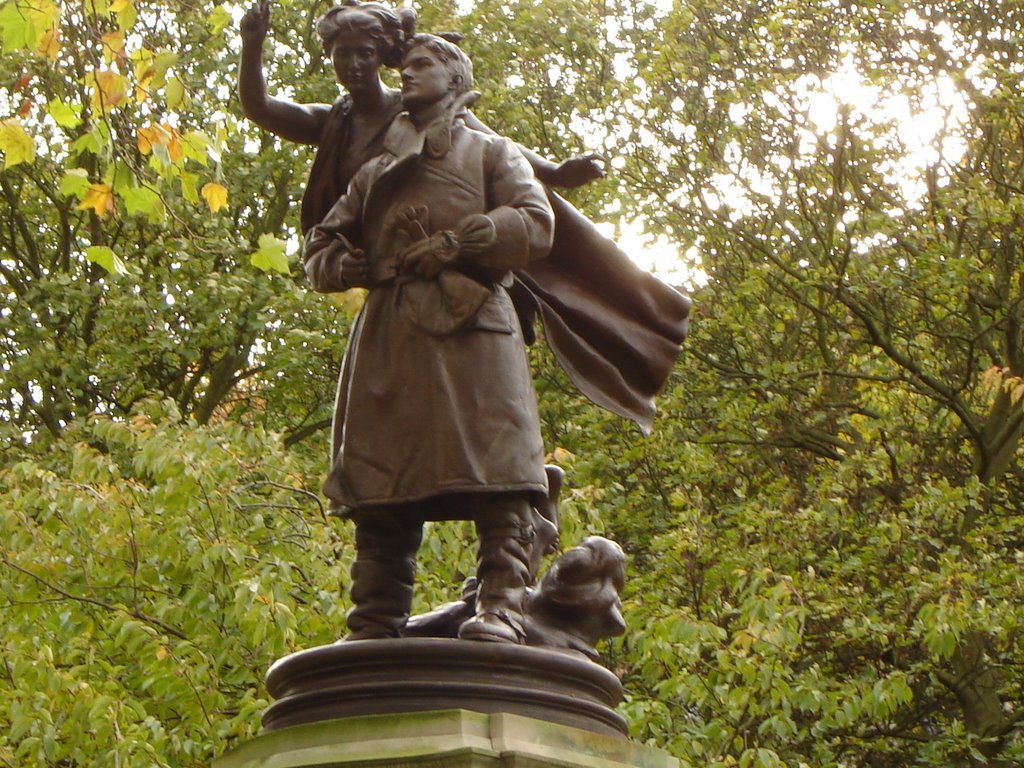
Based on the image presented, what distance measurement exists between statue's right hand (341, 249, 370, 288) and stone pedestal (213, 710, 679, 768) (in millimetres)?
1293

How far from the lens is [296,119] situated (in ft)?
17.3

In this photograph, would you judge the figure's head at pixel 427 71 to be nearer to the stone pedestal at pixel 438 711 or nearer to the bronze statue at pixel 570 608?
the bronze statue at pixel 570 608

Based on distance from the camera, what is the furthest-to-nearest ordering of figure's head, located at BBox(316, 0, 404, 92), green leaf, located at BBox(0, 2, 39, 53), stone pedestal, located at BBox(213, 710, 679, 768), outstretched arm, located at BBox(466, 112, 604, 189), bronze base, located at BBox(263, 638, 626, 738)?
1. green leaf, located at BBox(0, 2, 39, 53)
2. outstretched arm, located at BBox(466, 112, 604, 189)
3. figure's head, located at BBox(316, 0, 404, 92)
4. bronze base, located at BBox(263, 638, 626, 738)
5. stone pedestal, located at BBox(213, 710, 679, 768)

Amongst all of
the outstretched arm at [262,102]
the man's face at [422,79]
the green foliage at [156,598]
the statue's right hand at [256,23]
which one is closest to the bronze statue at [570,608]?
the man's face at [422,79]

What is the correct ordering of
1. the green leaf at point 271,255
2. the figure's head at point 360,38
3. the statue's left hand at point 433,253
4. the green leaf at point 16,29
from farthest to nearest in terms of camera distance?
the green leaf at point 271,255 → the green leaf at point 16,29 → the figure's head at point 360,38 → the statue's left hand at point 433,253

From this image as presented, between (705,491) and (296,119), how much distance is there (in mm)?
9561

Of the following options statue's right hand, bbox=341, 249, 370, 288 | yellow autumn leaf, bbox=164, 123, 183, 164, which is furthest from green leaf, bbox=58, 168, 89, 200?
statue's right hand, bbox=341, 249, 370, 288

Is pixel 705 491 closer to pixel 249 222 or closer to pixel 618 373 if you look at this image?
pixel 249 222

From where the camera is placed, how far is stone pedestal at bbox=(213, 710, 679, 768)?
3984 millimetres

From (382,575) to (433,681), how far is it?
0.57 metres

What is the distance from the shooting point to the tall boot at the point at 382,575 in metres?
4.77

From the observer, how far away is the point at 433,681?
169 inches

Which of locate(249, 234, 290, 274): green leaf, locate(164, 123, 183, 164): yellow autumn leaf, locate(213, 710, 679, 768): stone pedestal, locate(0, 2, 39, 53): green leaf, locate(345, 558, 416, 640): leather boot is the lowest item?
locate(213, 710, 679, 768): stone pedestal

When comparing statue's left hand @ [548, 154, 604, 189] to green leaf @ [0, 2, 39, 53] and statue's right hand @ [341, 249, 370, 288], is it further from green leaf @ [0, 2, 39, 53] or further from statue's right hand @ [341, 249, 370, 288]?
green leaf @ [0, 2, 39, 53]
